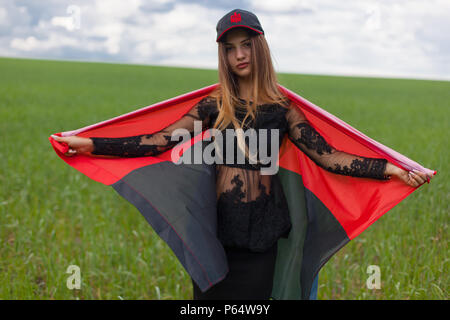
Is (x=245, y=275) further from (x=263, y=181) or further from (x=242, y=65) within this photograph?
(x=242, y=65)

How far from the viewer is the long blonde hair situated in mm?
2375

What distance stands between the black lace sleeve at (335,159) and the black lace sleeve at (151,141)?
0.68 meters

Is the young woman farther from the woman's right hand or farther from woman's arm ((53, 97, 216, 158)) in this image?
the woman's right hand

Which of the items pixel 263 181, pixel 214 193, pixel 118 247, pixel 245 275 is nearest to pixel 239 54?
pixel 263 181

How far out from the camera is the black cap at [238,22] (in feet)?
7.45

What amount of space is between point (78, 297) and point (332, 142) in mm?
2953

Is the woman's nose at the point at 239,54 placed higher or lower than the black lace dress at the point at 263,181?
higher

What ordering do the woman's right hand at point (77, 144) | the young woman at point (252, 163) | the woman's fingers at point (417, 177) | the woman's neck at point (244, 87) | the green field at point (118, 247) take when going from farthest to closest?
the green field at point (118, 247) < the woman's right hand at point (77, 144) < the woman's neck at point (244, 87) < the young woman at point (252, 163) < the woman's fingers at point (417, 177)

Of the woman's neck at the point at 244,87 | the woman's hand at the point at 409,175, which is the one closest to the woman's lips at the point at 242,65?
the woman's neck at the point at 244,87

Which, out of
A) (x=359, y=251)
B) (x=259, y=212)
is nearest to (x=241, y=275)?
(x=259, y=212)

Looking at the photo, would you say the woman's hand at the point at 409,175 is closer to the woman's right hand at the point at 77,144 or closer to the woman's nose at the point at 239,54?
the woman's nose at the point at 239,54

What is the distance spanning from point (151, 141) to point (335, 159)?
128 cm

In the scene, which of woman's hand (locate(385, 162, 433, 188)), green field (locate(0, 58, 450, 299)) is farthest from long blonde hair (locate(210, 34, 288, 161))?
woman's hand (locate(385, 162, 433, 188))

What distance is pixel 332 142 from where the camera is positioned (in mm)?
2803
